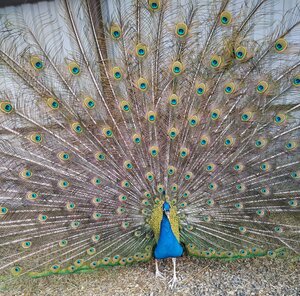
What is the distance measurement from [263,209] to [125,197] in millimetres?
1129

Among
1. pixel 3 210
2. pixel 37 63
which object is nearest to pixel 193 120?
pixel 37 63

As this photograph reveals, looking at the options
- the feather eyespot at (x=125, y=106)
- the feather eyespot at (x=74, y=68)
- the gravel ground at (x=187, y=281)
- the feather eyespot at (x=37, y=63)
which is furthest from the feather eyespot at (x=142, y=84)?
the gravel ground at (x=187, y=281)

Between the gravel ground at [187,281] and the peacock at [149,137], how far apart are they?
20 cm

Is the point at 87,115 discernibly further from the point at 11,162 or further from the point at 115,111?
the point at 11,162

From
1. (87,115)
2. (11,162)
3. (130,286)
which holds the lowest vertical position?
(130,286)

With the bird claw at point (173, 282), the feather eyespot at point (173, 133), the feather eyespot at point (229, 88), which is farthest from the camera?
the bird claw at point (173, 282)

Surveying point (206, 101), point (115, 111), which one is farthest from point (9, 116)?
point (206, 101)

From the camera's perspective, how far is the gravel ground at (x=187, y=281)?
104 inches

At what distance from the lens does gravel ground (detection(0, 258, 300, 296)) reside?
8.66 feet

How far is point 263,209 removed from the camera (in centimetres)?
260

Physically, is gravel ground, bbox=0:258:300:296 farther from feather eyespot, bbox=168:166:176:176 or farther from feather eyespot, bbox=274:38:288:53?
feather eyespot, bbox=274:38:288:53

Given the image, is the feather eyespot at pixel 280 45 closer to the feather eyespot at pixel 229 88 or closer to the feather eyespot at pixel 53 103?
the feather eyespot at pixel 229 88

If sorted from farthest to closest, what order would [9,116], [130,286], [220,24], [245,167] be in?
[130,286], [245,167], [9,116], [220,24]

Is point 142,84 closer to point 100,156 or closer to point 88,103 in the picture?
point 88,103
